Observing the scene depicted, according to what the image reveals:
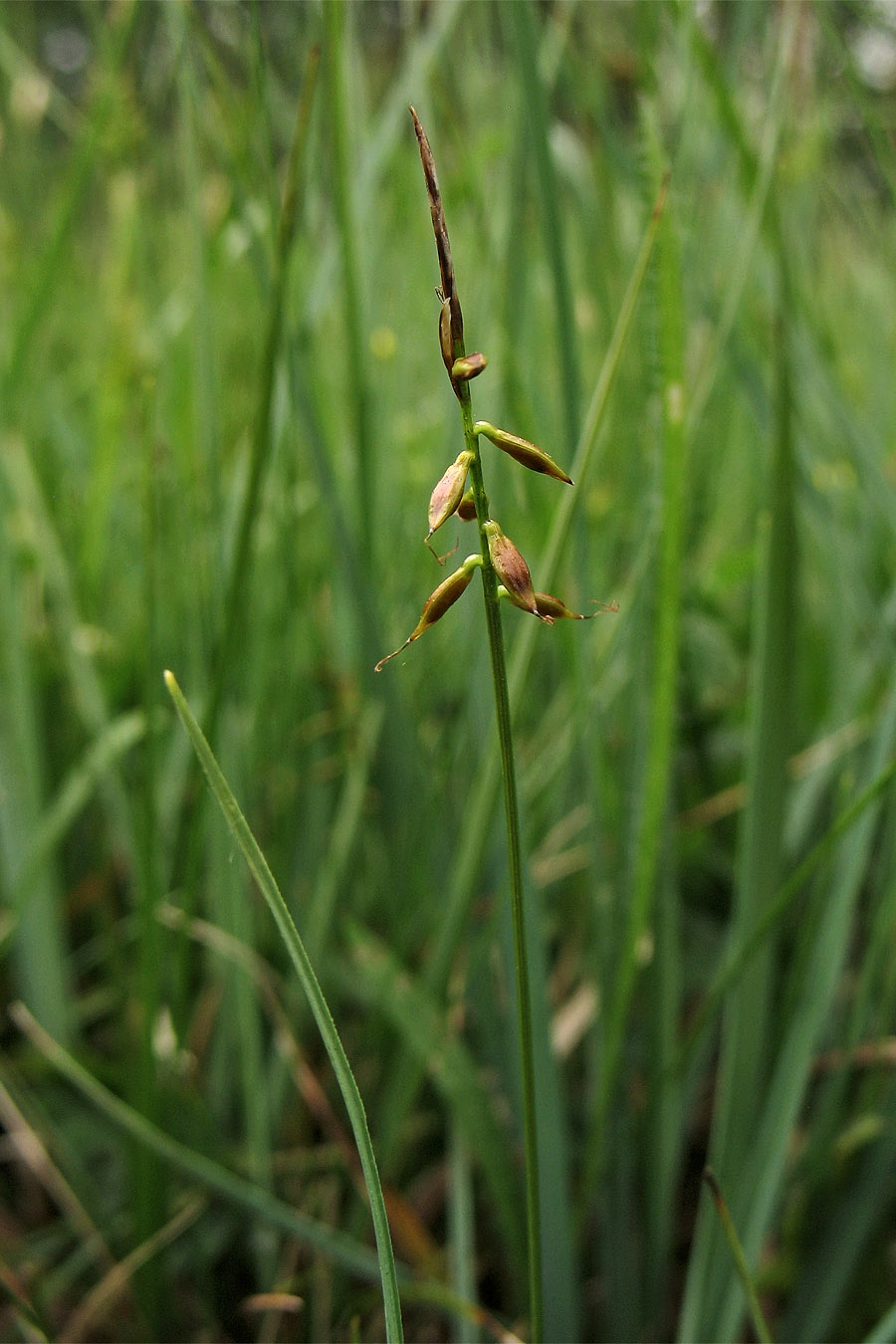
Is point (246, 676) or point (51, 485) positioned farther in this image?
point (51, 485)

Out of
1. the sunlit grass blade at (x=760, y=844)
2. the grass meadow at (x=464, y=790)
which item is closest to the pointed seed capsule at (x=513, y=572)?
the grass meadow at (x=464, y=790)

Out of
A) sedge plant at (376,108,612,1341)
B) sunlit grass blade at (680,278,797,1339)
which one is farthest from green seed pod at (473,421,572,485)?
sunlit grass blade at (680,278,797,1339)

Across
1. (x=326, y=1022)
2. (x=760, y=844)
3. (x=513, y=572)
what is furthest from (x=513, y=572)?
(x=760, y=844)

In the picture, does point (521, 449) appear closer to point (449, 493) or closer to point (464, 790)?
point (449, 493)

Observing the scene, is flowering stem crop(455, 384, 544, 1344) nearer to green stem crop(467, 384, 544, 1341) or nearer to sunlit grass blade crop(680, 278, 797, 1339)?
green stem crop(467, 384, 544, 1341)

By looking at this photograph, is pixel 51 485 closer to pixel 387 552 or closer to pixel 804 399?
pixel 387 552

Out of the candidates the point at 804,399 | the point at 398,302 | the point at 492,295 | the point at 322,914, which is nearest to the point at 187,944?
the point at 322,914

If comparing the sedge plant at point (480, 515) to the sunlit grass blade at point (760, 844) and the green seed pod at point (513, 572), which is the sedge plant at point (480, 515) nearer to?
the green seed pod at point (513, 572)
